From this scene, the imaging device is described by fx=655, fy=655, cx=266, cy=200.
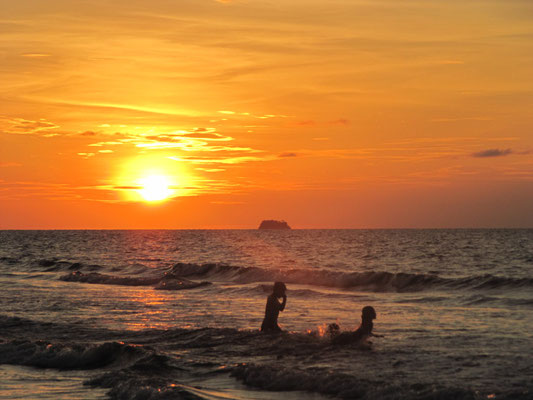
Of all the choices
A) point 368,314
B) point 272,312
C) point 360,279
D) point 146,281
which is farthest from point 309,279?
point 368,314

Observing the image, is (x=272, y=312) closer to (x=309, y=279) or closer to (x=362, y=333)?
(x=362, y=333)

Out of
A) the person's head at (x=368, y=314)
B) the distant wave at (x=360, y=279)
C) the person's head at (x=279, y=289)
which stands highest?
the person's head at (x=279, y=289)

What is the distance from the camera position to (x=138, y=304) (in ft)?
97.9

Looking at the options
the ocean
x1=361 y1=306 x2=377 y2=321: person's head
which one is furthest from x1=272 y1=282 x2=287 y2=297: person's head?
x1=361 y1=306 x2=377 y2=321: person's head

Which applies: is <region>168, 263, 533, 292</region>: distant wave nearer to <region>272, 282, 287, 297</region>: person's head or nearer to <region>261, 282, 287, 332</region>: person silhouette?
<region>261, 282, 287, 332</region>: person silhouette

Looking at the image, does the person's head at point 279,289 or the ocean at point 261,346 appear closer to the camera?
the ocean at point 261,346

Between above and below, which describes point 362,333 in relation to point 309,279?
above

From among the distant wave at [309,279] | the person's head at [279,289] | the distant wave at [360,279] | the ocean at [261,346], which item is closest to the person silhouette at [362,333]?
the ocean at [261,346]

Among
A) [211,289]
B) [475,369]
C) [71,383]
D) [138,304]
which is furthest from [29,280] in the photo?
[475,369]

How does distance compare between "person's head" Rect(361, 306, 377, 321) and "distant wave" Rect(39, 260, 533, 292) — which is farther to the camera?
"distant wave" Rect(39, 260, 533, 292)

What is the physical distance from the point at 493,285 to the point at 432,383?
2310 cm

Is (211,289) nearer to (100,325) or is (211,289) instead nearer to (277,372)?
(100,325)

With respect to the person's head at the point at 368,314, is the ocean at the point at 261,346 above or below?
below

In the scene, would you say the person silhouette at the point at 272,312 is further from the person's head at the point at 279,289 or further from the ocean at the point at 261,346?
the ocean at the point at 261,346
